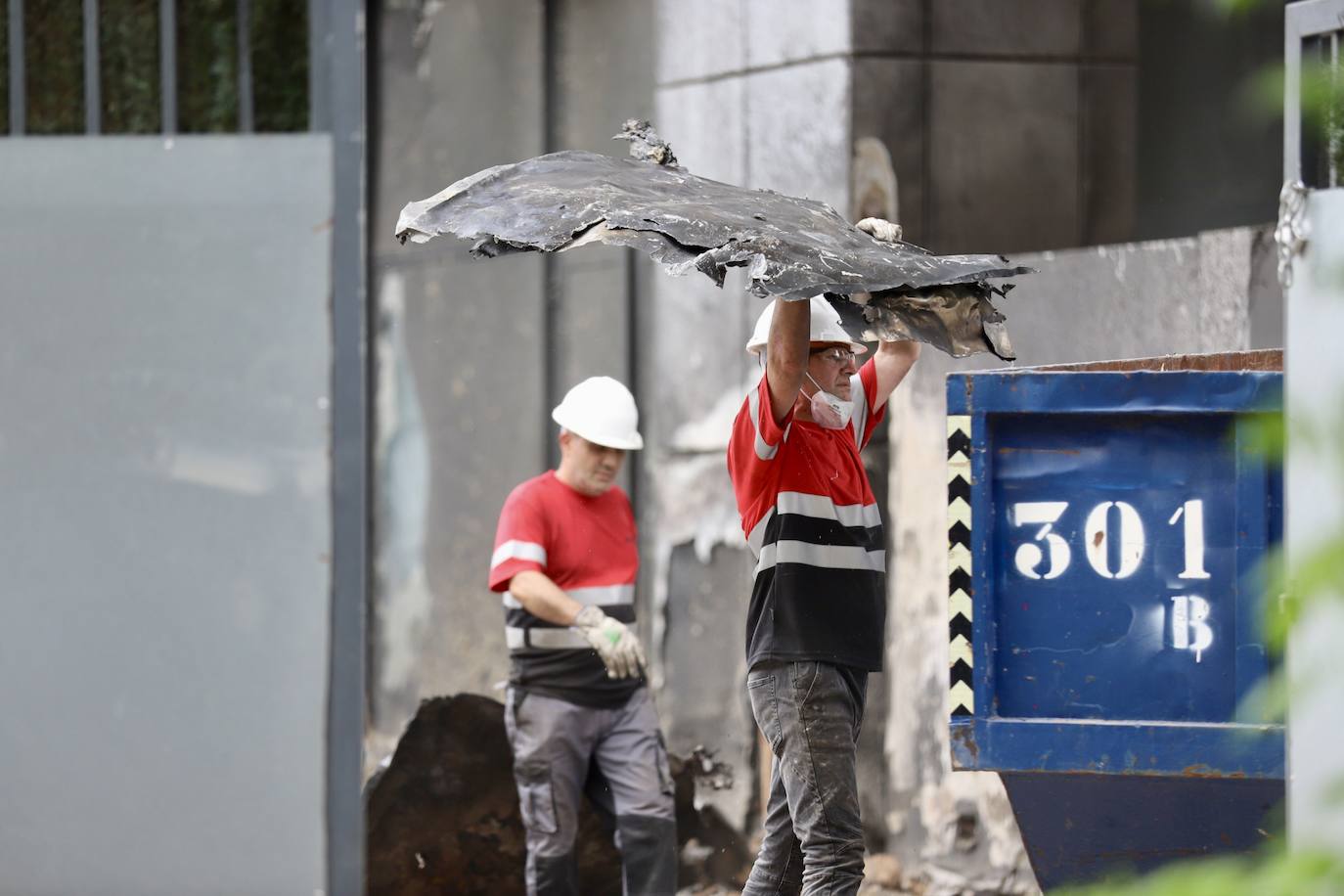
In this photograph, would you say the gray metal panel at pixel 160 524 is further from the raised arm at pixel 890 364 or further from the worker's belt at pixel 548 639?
the raised arm at pixel 890 364

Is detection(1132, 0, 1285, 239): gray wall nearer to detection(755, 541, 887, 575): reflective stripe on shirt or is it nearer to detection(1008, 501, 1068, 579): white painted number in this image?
detection(755, 541, 887, 575): reflective stripe on shirt

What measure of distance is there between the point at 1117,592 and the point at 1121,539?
0.11 metres

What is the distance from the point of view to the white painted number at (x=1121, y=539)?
3.95 metres

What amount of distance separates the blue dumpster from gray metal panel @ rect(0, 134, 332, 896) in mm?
3315

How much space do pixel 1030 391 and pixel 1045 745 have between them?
754mm

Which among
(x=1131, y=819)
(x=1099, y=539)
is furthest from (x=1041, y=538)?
(x=1131, y=819)

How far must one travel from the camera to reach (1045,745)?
3979 millimetres

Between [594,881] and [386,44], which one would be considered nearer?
[594,881]

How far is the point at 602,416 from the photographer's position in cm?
617

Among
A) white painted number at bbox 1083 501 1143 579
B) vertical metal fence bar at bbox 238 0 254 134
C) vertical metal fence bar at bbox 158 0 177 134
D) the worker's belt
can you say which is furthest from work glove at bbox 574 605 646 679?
vertical metal fence bar at bbox 158 0 177 134

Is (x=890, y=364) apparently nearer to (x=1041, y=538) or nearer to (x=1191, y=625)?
(x=1041, y=538)

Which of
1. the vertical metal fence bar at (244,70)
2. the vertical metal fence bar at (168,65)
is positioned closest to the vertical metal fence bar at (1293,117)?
the vertical metal fence bar at (244,70)

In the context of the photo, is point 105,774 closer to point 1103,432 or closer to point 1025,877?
point 1025,877

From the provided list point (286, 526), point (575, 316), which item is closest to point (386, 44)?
point (575, 316)
